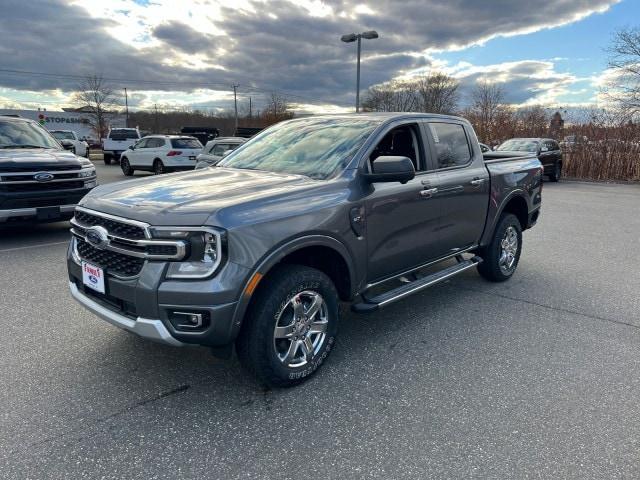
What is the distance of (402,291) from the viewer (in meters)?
3.89

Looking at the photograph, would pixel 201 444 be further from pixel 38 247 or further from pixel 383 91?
pixel 383 91

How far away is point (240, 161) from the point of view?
4340mm

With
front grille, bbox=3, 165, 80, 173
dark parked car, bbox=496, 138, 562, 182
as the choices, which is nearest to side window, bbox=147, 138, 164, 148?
front grille, bbox=3, 165, 80, 173

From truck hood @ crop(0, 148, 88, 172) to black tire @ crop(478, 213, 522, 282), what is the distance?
6.16 metres

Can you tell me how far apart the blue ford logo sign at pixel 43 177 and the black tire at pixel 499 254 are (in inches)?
241

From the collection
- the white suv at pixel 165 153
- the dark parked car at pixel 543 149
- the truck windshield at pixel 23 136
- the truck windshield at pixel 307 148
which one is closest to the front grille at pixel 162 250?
the truck windshield at pixel 307 148

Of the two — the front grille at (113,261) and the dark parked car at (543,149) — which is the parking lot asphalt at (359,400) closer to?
the front grille at (113,261)

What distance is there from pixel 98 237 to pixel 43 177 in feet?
15.7

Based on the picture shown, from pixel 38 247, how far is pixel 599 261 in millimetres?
8175

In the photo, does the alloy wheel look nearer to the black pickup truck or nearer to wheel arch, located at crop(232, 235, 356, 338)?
wheel arch, located at crop(232, 235, 356, 338)

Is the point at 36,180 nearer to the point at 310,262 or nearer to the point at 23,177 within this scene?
the point at 23,177

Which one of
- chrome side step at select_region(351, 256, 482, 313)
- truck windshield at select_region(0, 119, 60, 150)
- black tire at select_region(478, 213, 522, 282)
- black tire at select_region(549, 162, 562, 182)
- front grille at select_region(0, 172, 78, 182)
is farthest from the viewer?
black tire at select_region(549, 162, 562, 182)

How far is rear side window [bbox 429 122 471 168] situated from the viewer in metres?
4.48

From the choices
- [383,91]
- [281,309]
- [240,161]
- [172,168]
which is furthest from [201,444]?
[383,91]
